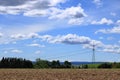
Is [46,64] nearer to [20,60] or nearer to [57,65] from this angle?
[57,65]

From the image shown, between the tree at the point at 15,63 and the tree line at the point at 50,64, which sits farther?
the tree line at the point at 50,64

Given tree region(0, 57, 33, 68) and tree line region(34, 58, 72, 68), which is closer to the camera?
tree region(0, 57, 33, 68)

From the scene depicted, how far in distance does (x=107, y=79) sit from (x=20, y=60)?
5129cm

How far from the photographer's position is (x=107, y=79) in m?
43.7

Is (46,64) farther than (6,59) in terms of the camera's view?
Yes

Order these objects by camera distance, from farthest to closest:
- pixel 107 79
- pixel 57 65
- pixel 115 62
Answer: pixel 57 65
pixel 115 62
pixel 107 79

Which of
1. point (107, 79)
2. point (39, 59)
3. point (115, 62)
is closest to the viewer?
point (107, 79)

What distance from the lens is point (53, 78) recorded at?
4491 centimetres

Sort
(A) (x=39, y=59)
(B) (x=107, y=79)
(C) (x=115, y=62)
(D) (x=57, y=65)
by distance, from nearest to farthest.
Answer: (B) (x=107, y=79) → (C) (x=115, y=62) → (D) (x=57, y=65) → (A) (x=39, y=59)

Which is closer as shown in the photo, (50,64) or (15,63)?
(15,63)

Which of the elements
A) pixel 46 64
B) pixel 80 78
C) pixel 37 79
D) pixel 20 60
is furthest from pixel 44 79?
pixel 46 64

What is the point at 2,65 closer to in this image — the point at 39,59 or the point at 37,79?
the point at 39,59

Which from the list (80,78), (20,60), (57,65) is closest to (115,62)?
(57,65)

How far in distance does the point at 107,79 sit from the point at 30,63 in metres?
52.0
